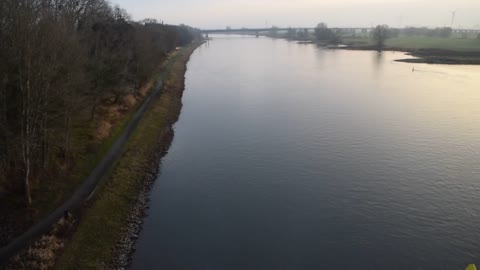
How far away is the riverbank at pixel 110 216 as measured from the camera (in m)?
17.4

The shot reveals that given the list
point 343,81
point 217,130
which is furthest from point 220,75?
point 217,130

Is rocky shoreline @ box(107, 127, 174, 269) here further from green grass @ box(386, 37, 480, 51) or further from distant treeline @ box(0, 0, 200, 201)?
green grass @ box(386, 37, 480, 51)

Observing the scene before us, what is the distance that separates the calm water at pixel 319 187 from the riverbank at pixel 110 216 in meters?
1.08

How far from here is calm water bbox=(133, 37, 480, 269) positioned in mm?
19656

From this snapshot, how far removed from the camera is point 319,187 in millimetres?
26625

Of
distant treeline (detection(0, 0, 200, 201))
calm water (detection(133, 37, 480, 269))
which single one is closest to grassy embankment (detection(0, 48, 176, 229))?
distant treeline (detection(0, 0, 200, 201))

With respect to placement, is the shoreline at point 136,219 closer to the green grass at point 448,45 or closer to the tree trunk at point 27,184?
the tree trunk at point 27,184

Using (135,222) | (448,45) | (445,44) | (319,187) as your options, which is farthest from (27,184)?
(445,44)

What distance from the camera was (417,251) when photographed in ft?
64.7

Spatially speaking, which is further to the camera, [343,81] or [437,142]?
[343,81]

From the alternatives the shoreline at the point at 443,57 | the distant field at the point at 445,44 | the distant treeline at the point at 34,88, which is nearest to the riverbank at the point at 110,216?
the distant treeline at the point at 34,88

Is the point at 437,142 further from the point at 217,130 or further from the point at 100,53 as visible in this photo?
the point at 100,53

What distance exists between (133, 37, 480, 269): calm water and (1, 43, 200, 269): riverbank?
1.08 m

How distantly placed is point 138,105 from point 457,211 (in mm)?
34079
